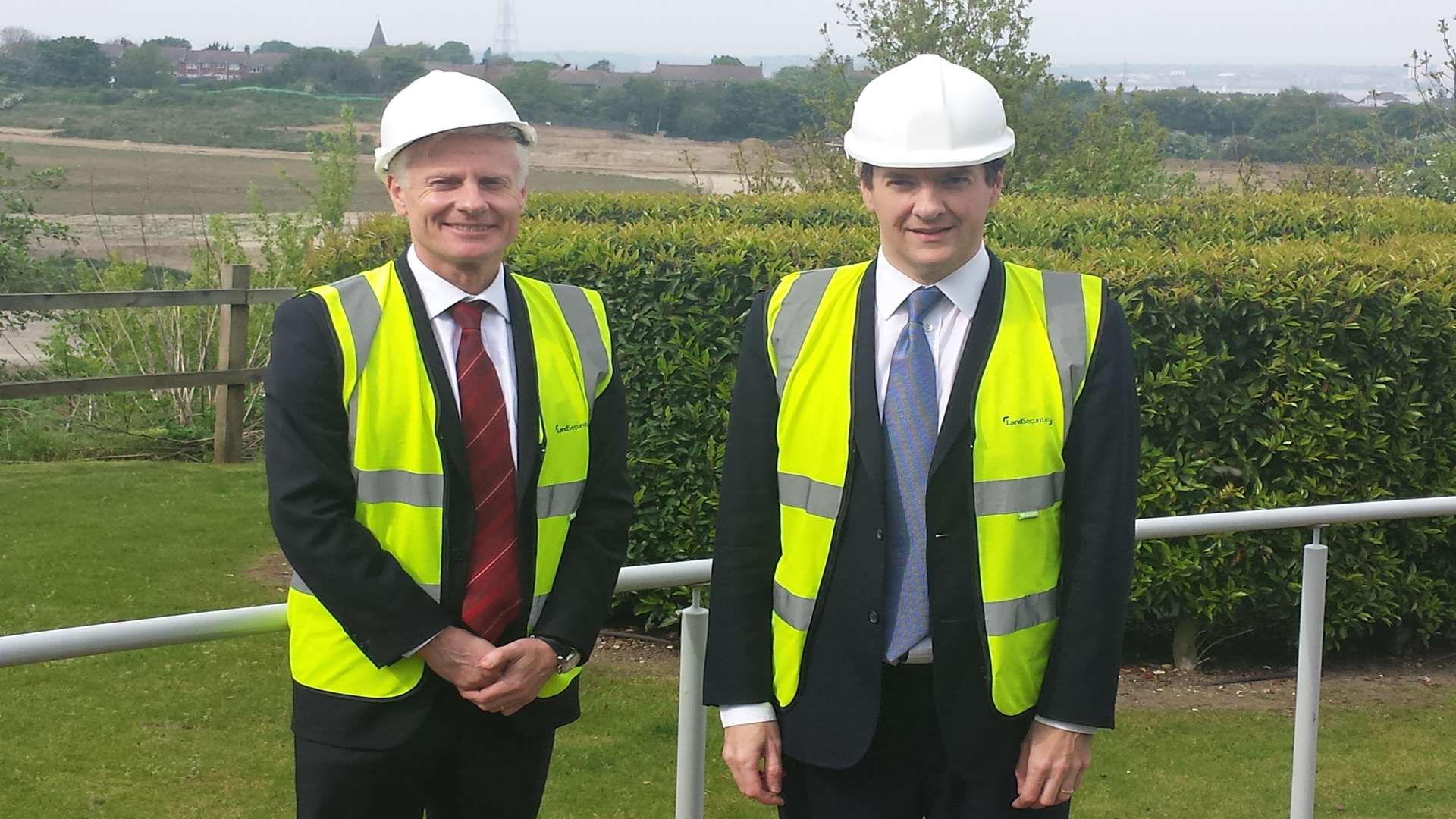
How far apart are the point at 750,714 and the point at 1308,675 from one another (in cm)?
204

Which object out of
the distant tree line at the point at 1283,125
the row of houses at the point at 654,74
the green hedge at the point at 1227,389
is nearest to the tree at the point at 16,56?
the row of houses at the point at 654,74

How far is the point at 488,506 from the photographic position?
2648mm

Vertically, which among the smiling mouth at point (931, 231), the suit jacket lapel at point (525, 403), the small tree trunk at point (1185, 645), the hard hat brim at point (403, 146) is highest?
the hard hat brim at point (403, 146)

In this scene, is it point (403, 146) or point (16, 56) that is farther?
point (16, 56)

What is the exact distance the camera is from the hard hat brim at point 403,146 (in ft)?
8.84

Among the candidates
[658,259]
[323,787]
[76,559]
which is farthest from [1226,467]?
[76,559]

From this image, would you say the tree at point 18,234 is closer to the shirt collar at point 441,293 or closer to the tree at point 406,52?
the shirt collar at point 441,293

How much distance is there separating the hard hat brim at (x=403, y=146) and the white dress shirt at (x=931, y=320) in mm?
669

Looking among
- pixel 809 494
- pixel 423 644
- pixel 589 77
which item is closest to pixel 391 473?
pixel 423 644

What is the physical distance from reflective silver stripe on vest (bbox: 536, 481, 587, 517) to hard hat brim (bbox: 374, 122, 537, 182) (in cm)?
59

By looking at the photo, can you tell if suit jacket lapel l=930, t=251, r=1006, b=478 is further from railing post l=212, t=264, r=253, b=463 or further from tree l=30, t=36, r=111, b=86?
tree l=30, t=36, r=111, b=86

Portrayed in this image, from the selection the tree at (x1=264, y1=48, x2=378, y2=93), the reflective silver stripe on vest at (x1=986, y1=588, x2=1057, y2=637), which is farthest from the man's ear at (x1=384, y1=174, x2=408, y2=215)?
the tree at (x1=264, y1=48, x2=378, y2=93)

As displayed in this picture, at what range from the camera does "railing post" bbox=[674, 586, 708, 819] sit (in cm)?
306

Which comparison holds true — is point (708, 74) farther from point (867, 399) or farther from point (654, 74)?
point (867, 399)
